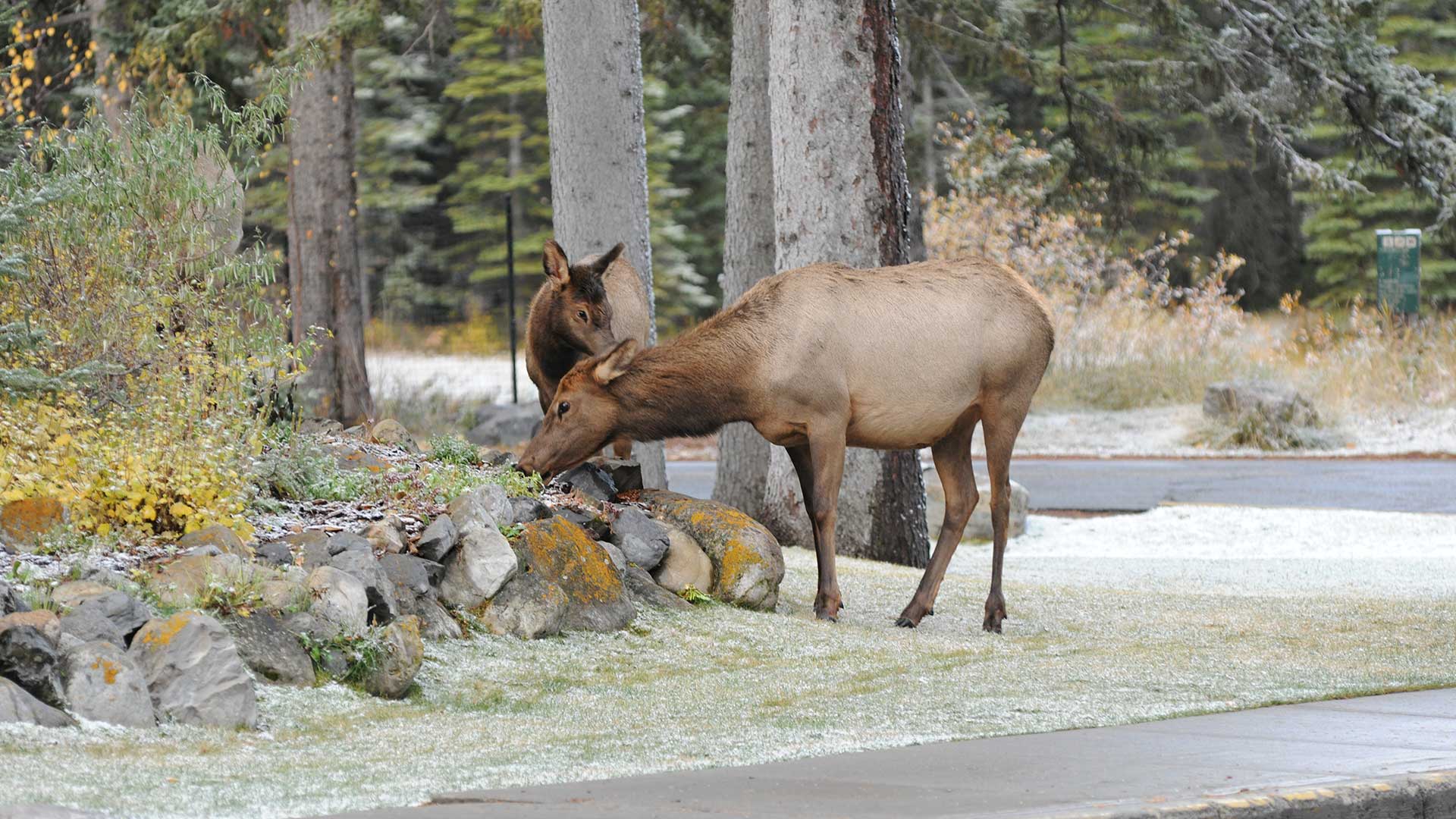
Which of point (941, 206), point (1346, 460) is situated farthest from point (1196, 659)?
point (941, 206)

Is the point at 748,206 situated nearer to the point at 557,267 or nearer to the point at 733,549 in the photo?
the point at 557,267

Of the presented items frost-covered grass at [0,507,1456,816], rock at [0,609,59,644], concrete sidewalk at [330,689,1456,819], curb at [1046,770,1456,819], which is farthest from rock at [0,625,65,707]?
curb at [1046,770,1456,819]

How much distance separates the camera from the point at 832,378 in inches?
385

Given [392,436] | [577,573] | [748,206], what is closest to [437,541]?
[577,573]

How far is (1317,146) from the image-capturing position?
170ft

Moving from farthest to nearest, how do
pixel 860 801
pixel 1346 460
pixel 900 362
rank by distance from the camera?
pixel 1346 460, pixel 900 362, pixel 860 801

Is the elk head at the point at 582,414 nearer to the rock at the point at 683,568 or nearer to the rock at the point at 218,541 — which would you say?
the rock at the point at 683,568

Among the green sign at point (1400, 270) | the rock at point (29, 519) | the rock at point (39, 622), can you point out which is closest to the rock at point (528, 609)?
the rock at point (29, 519)

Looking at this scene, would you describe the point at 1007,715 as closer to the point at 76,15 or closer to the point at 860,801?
the point at 860,801

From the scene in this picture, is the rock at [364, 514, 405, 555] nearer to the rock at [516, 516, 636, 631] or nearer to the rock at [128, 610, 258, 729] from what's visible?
the rock at [516, 516, 636, 631]

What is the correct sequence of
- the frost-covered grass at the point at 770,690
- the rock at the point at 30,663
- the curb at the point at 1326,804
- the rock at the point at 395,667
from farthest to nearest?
the rock at the point at 395,667, the rock at the point at 30,663, the frost-covered grass at the point at 770,690, the curb at the point at 1326,804

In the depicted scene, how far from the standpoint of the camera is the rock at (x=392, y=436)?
11.1 meters

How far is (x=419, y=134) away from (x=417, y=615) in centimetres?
3751

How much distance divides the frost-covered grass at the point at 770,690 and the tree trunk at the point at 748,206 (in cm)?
268
